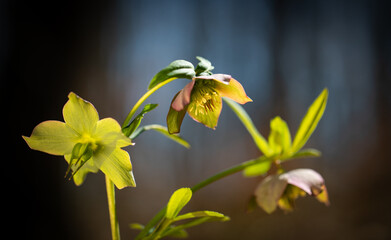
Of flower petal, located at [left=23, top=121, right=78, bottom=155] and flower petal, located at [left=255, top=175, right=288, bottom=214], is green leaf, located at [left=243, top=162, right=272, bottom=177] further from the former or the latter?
flower petal, located at [left=23, top=121, right=78, bottom=155]

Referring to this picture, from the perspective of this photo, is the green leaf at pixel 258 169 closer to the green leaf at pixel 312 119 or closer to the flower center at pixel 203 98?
the green leaf at pixel 312 119

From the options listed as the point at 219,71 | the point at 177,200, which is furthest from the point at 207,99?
the point at 219,71

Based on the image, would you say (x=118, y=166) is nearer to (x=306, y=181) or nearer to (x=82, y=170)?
(x=82, y=170)

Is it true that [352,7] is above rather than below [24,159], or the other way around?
above

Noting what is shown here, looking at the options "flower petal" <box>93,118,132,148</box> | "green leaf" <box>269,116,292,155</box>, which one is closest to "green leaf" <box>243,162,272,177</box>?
"green leaf" <box>269,116,292,155</box>

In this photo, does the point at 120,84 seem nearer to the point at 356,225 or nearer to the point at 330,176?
the point at 330,176

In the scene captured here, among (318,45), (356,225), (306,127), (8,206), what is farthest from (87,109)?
(318,45)
